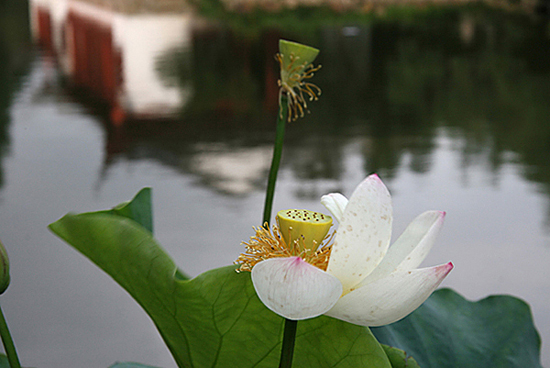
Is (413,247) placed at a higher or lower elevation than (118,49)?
higher

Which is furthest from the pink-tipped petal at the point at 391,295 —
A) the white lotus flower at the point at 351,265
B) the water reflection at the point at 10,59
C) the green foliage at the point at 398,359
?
the water reflection at the point at 10,59

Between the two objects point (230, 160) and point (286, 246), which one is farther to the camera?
point (230, 160)

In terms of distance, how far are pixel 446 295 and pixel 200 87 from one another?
405 cm

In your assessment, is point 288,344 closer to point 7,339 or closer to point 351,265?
point 351,265

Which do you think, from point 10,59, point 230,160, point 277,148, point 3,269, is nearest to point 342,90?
point 230,160

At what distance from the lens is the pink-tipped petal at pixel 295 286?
28 cm

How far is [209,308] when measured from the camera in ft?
1.19

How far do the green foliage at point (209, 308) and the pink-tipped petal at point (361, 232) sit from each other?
0.18ft

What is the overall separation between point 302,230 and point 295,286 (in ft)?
0.17

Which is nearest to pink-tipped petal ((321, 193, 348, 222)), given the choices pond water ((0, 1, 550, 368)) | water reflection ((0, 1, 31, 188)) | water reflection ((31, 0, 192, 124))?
pond water ((0, 1, 550, 368))

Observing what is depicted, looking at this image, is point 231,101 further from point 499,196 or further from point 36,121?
point 499,196

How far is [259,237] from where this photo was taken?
338mm

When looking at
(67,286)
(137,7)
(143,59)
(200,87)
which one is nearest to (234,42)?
(143,59)

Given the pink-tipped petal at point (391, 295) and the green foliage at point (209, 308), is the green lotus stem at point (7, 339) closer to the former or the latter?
the green foliage at point (209, 308)
